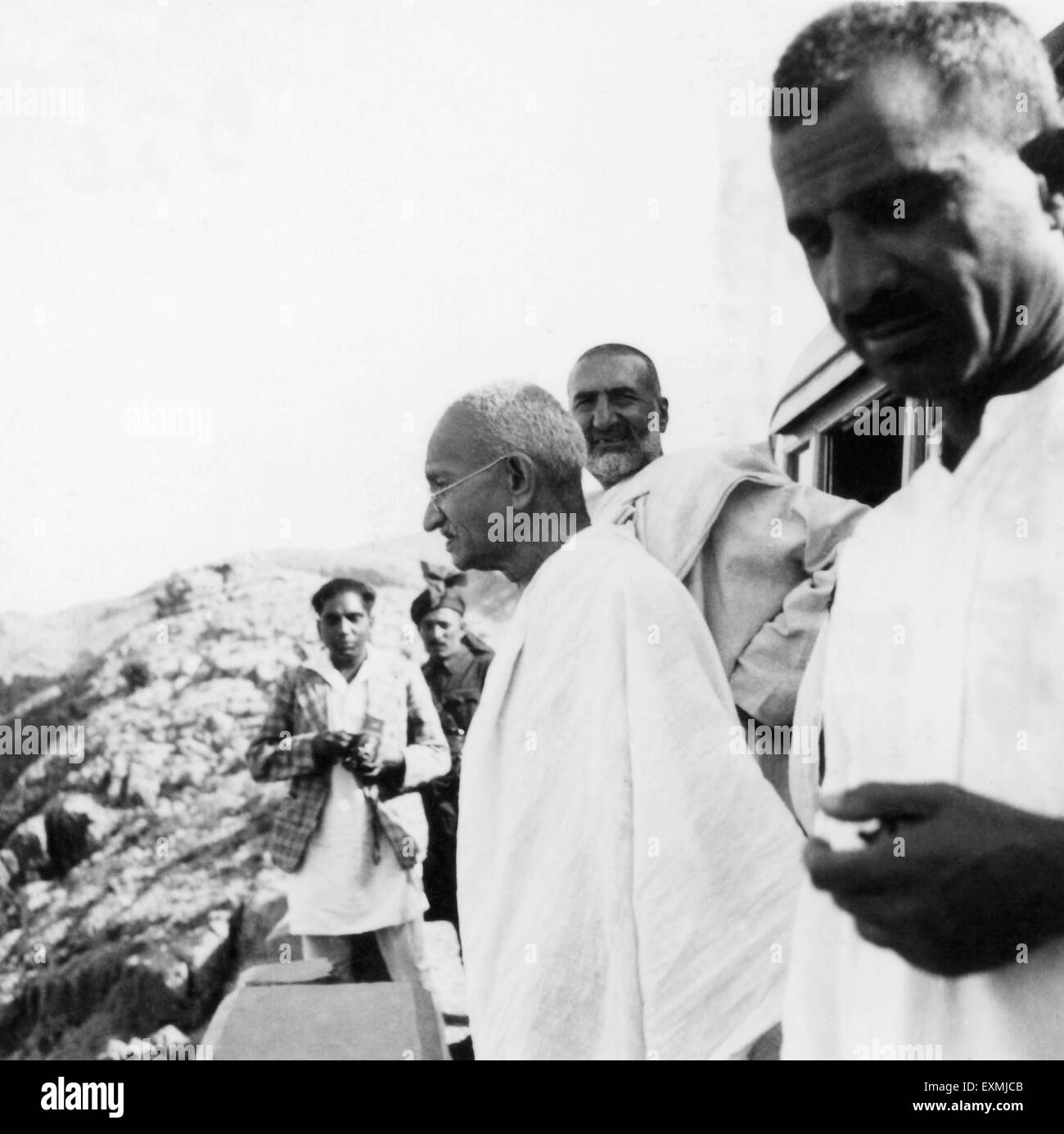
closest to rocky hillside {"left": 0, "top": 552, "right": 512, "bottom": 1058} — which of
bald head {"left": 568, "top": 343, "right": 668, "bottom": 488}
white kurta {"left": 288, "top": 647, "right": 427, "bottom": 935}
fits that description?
white kurta {"left": 288, "top": 647, "right": 427, "bottom": 935}

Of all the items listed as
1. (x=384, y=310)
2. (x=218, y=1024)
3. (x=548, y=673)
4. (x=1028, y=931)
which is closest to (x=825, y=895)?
(x=1028, y=931)

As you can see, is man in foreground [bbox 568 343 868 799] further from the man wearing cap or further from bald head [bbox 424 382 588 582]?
the man wearing cap

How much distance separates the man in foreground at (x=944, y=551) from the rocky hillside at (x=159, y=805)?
9.29ft

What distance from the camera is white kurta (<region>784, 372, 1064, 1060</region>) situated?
3.39ft

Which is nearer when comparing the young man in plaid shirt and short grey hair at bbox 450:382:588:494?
short grey hair at bbox 450:382:588:494

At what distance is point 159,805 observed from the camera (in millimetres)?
4137

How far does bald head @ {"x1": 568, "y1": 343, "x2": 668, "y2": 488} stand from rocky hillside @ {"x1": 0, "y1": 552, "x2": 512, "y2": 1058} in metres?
1.00

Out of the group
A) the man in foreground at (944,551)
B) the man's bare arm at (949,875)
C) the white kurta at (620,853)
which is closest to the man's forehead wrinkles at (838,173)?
the man in foreground at (944,551)

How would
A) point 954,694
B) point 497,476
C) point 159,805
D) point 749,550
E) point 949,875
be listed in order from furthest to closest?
point 159,805 → point 749,550 → point 497,476 → point 954,694 → point 949,875

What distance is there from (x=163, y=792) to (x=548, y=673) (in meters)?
2.67

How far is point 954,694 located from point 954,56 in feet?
1.73

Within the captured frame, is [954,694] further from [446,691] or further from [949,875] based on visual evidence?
[446,691]

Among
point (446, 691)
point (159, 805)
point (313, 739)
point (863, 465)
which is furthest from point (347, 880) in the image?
point (863, 465)
